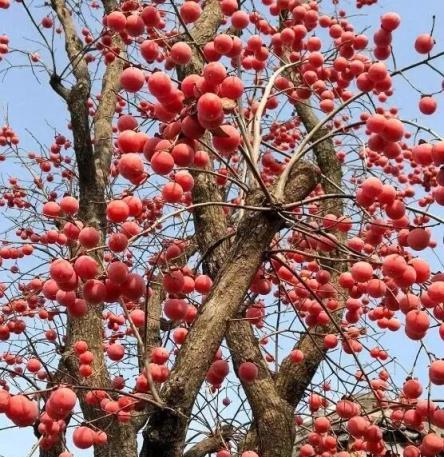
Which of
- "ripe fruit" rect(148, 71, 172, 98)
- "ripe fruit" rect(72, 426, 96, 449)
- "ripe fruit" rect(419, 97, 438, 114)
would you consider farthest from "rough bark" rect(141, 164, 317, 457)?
"ripe fruit" rect(419, 97, 438, 114)

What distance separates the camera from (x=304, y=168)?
2.88 metres

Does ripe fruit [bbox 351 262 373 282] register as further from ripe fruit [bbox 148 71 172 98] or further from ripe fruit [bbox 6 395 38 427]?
ripe fruit [bbox 6 395 38 427]

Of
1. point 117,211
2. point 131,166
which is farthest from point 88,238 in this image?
point 131,166

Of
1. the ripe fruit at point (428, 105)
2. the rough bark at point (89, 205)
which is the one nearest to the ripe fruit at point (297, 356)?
the rough bark at point (89, 205)

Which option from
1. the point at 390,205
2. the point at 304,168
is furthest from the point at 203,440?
the point at 390,205

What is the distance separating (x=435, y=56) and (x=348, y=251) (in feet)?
2.69

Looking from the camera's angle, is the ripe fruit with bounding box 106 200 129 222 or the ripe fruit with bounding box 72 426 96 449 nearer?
the ripe fruit with bounding box 106 200 129 222

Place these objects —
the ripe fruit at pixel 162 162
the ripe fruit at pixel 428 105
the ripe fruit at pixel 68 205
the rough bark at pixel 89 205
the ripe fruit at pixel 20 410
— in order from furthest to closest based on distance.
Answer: the rough bark at pixel 89 205
the ripe fruit at pixel 428 105
the ripe fruit at pixel 68 205
the ripe fruit at pixel 20 410
the ripe fruit at pixel 162 162

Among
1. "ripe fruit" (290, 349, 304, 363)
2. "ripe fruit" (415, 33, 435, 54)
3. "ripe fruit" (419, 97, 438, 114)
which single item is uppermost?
"ripe fruit" (415, 33, 435, 54)

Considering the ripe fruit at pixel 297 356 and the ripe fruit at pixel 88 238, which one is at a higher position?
the ripe fruit at pixel 297 356

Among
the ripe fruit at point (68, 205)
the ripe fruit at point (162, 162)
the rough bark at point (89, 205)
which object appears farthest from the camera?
the rough bark at point (89, 205)

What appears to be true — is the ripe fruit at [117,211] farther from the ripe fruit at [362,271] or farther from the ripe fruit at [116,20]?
the ripe fruit at [116,20]

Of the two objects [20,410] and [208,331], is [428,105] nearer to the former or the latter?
[208,331]

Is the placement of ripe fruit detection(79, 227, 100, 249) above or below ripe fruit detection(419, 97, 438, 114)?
below
